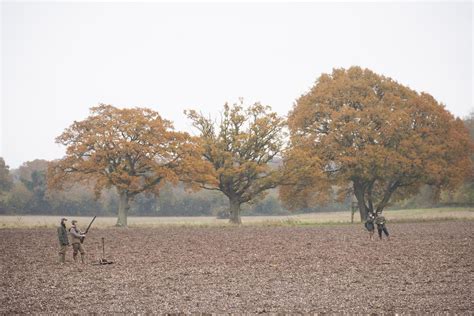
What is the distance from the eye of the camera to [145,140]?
192 feet

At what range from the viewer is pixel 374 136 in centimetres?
5841

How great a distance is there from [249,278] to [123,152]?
3801 cm

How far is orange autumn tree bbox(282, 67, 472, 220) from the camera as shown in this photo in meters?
57.8

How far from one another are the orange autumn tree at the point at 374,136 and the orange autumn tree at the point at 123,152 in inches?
530

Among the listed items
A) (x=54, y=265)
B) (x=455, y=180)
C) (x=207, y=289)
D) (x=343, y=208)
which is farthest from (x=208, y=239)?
(x=343, y=208)

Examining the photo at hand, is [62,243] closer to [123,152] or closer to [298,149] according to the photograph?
[123,152]

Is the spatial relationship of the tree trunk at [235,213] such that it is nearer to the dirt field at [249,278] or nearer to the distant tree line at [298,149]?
the distant tree line at [298,149]

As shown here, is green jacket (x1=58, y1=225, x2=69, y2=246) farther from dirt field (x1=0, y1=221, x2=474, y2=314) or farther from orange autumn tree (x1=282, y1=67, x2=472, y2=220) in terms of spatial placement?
orange autumn tree (x1=282, y1=67, x2=472, y2=220)

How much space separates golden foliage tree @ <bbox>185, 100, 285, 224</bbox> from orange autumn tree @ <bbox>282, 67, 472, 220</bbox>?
285 cm

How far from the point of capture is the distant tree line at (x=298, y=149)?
5759cm

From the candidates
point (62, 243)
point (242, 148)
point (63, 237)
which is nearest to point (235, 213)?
point (242, 148)

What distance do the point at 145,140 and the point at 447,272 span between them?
1632 inches

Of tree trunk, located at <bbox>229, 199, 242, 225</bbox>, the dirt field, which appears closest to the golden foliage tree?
tree trunk, located at <bbox>229, 199, 242, 225</bbox>

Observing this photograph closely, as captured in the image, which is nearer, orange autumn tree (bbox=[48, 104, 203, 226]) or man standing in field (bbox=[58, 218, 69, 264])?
man standing in field (bbox=[58, 218, 69, 264])
